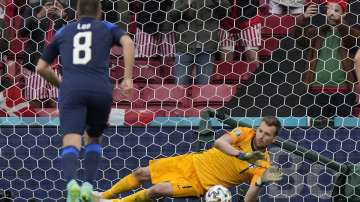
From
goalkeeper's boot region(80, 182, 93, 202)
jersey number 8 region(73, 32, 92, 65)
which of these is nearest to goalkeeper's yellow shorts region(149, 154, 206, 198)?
goalkeeper's boot region(80, 182, 93, 202)

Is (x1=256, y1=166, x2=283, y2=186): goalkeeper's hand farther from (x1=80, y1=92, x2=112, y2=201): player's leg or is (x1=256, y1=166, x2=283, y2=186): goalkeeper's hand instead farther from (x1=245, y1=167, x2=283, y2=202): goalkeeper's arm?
(x1=80, y1=92, x2=112, y2=201): player's leg

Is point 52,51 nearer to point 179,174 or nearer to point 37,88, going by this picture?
point 179,174

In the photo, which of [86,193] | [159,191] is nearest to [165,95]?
[159,191]

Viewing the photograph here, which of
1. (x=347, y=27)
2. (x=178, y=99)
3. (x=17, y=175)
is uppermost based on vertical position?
(x=347, y=27)

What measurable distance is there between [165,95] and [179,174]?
117 cm

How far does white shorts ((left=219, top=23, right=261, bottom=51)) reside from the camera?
10.6 metres

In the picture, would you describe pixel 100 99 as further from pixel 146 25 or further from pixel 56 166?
pixel 146 25

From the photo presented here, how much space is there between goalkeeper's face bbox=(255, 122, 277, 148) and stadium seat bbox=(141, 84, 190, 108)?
1213mm

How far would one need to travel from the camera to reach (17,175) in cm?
982

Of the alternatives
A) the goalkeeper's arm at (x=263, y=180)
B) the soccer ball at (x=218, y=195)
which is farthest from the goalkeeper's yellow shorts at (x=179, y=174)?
the goalkeeper's arm at (x=263, y=180)

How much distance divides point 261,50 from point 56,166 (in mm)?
2239

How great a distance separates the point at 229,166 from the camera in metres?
9.23

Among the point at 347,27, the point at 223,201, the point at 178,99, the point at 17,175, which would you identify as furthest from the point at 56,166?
the point at 347,27

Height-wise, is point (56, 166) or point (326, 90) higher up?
point (326, 90)
